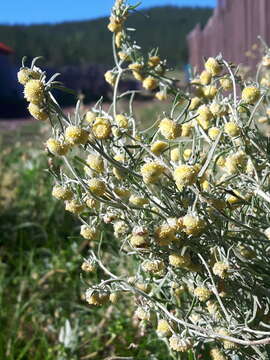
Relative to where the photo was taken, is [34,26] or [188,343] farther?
[34,26]

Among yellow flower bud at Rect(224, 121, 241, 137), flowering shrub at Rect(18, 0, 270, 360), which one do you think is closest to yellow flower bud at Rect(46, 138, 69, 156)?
flowering shrub at Rect(18, 0, 270, 360)

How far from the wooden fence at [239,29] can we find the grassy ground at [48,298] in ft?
7.69

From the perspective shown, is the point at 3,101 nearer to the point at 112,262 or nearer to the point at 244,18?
the point at 244,18

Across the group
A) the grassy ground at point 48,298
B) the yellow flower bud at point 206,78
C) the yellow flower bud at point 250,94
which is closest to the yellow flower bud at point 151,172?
the yellow flower bud at point 250,94

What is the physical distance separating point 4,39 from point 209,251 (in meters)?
30.5

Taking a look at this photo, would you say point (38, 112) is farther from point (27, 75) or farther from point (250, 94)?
point (250, 94)

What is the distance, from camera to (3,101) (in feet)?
72.0

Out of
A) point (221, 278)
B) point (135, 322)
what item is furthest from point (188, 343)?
point (135, 322)

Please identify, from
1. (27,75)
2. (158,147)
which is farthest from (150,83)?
(27,75)

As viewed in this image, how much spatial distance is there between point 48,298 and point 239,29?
4870 millimetres

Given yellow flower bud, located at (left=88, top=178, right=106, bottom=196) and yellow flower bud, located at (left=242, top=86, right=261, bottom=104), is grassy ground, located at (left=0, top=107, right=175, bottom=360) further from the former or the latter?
yellow flower bud, located at (left=242, top=86, right=261, bottom=104)

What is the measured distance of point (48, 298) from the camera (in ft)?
6.07

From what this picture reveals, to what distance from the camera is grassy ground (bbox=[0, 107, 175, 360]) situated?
144cm

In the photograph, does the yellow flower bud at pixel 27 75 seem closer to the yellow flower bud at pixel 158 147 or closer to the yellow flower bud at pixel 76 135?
the yellow flower bud at pixel 76 135
